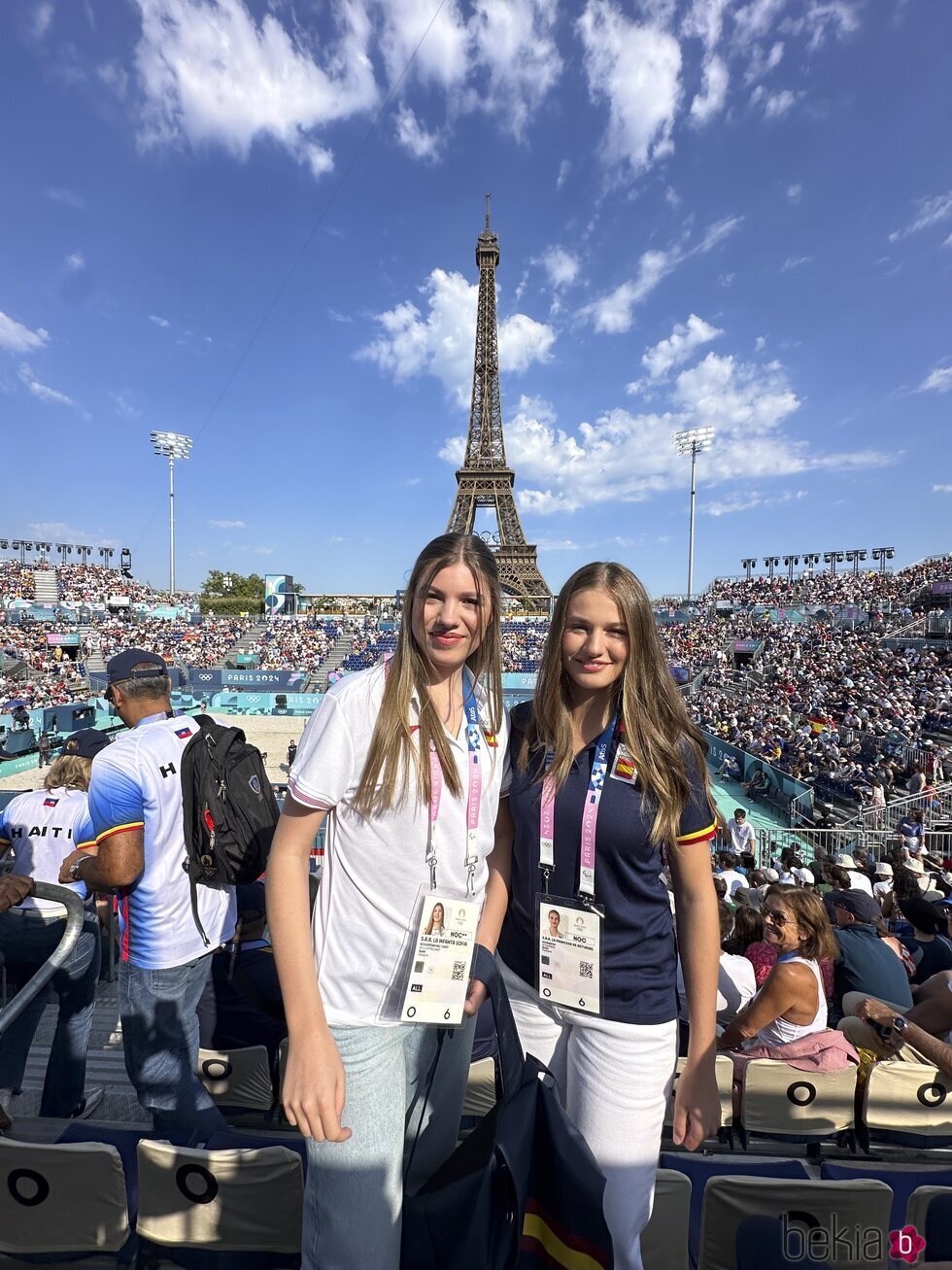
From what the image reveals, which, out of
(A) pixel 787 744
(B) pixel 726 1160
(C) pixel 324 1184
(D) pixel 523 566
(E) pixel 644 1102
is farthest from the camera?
(D) pixel 523 566

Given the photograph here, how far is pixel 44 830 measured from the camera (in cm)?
270

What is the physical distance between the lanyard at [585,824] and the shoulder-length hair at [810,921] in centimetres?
147

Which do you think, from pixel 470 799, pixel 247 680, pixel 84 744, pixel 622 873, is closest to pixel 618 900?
pixel 622 873

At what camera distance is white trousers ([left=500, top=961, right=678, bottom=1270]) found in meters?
1.42

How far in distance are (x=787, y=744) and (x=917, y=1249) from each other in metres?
14.5

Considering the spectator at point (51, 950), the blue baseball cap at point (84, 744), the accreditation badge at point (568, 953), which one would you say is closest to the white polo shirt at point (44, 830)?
the spectator at point (51, 950)

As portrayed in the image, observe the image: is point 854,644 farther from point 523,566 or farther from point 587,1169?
point 587,1169

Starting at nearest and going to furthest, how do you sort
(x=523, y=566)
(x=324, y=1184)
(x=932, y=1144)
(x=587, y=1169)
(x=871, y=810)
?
(x=587, y=1169) → (x=324, y=1184) → (x=932, y=1144) → (x=871, y=810) → (x=523, y=566)

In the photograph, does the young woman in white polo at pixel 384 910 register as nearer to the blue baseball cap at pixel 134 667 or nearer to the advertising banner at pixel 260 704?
the blue baseball cap at pixel 134 667

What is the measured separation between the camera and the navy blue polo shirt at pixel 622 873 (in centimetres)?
146

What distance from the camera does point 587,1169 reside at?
39.2 inches

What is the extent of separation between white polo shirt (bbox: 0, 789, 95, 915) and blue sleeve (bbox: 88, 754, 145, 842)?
83 cm

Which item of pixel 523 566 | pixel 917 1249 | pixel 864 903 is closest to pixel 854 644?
pixel 523 566

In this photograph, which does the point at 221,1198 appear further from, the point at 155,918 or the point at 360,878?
the point at 360,878
